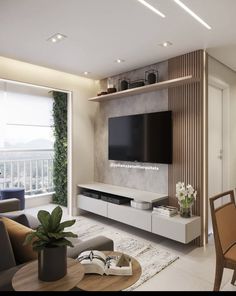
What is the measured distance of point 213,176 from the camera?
3.58 meters

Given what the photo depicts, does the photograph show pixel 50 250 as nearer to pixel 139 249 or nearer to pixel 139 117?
pixel 139 249

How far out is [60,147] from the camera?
5035 mm

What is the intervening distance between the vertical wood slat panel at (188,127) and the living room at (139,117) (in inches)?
0.5

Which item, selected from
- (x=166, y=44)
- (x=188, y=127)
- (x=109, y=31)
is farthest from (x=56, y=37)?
(x=188, y=127)

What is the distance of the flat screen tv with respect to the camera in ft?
10.9

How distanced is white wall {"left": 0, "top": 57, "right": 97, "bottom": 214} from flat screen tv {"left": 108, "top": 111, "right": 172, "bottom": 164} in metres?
0.55

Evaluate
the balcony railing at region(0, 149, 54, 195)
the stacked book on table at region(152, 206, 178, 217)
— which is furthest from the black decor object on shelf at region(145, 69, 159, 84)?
the balcony railing at region(0, 149, 54, 195)

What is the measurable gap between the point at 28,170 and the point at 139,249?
317cm

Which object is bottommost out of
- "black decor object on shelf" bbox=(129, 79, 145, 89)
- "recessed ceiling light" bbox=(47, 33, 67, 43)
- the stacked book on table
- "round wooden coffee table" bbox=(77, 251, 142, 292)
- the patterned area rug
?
the patterned area rug

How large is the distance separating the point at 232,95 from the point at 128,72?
178cm

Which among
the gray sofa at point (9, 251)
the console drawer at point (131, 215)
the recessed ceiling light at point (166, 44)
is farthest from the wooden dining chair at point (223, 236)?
the recessed ceiling light at point (166, 44)

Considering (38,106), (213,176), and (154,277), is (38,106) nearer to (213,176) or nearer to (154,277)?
(213,176)

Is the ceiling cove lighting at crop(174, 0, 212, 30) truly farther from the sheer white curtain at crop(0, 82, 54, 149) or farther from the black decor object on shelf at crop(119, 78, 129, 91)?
the sheer white curtain at crop(0, 82, 54, 149)

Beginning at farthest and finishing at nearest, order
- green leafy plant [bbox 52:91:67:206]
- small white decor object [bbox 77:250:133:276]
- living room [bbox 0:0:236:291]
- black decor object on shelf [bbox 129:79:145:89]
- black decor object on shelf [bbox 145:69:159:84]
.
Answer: green leafy plant [bbox 52:91:67:206]
black decor object on shelf [bbox 129:79:145:89]
black decor object on shelf [bbox 145:69:159:84]
living room [bbox 0:0:236:291]
small white decor object [bbox 77:250:133:276]
